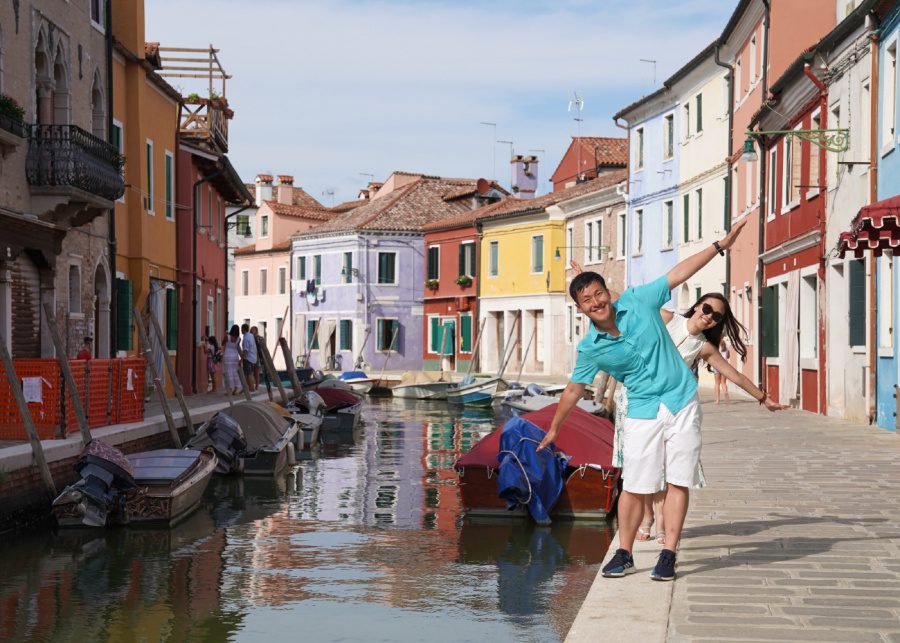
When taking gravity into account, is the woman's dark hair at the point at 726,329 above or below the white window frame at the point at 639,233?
below

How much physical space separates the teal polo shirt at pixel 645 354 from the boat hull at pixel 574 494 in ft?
20.1

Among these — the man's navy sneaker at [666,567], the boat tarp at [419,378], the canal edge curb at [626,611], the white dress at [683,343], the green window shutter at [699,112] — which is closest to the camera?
the canal edge curb at [626,611]

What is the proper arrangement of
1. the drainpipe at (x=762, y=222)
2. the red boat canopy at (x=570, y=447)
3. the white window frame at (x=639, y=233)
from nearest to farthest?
1. the red boat canopy at (x=570, y=447)
2. the drainpipe at (x=762, y=222)
3. the white window frame at (x=639, y=233)

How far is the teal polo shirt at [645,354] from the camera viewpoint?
22.6ft

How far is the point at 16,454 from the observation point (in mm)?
12438

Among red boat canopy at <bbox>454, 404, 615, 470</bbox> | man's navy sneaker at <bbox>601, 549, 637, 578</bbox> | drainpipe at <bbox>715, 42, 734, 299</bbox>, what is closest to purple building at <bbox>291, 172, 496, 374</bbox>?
drainpipe at <bbox>715, 42, 734, 299</bbox>

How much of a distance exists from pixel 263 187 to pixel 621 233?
3090 cm

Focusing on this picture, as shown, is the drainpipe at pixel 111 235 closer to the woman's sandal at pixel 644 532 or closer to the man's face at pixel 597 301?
the woman's sandal at pixel 644 532

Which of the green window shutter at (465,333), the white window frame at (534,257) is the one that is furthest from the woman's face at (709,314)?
the green window shutter at (465,333)

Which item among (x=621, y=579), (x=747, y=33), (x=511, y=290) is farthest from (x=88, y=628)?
(x=511, y=290)

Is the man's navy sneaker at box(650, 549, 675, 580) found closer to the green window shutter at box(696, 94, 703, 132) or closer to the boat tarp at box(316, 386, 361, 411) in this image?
the boat tarp at box(316, 386, 361, 411)

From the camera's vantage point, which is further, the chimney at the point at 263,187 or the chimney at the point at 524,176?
the chimney at the point at 263,187

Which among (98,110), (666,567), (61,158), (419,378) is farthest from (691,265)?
(419,378)

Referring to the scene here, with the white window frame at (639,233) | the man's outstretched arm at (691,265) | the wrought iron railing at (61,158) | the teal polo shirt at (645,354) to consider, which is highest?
the white window frame at (639,233)
